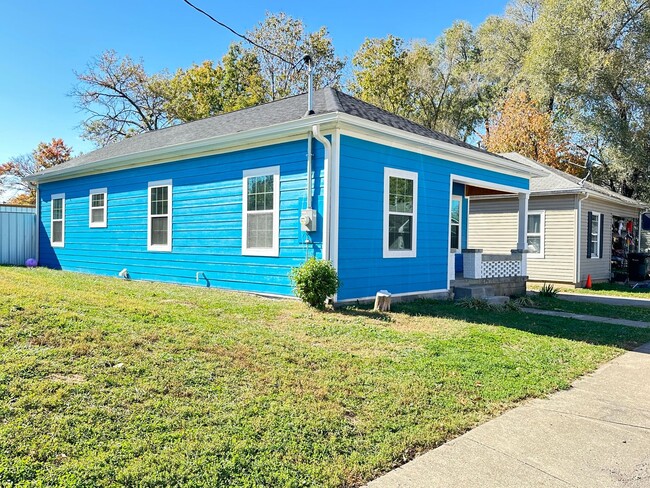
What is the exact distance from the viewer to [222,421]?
3406mm

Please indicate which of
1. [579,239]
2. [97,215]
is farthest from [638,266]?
[97,215]

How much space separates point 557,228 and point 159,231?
12.1m

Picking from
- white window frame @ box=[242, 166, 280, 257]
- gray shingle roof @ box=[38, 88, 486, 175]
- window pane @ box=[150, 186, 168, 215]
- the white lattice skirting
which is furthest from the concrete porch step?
window pane @ box=[150, 186, 168, 215]

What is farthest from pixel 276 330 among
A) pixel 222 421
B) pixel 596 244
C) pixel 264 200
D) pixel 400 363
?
pixel 596 244

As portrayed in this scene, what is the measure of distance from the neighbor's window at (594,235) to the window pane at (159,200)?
43.5 feet

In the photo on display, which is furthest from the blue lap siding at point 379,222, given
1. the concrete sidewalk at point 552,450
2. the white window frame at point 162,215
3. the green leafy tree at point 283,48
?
the green leafy tree at point 283,48

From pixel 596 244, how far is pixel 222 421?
1702cm

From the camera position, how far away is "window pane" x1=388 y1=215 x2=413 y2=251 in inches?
369

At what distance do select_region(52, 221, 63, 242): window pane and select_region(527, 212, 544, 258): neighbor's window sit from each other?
14.8m

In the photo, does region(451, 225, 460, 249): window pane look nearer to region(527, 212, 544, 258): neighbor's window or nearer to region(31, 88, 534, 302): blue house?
region(31, 88, 534, 302): blue house

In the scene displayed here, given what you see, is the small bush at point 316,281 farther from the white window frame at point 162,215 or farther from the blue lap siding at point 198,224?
the white window frame at point 162,215

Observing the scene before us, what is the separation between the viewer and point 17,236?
51.8 feet

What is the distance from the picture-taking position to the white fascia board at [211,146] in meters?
8.33

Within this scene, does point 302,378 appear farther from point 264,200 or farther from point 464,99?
point 464,99
